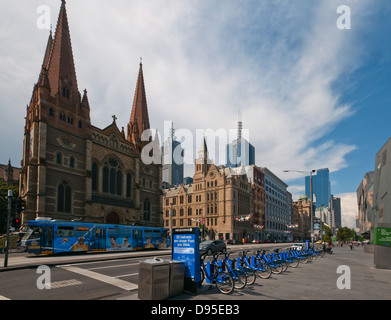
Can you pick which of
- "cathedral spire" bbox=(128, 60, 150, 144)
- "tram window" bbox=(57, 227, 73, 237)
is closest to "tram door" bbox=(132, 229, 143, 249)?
"tram window" bbox=(57, 227, 73, 237)

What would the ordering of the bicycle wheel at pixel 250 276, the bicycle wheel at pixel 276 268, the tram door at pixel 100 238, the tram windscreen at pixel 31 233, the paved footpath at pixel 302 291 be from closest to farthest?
the paved footpath at pixel 302 291 < the bicycle wheel at pixel 250 276 < the bicycle wheel at pixel 276 268 < the tram windscreen at pixel 31 233 < the tram door at pixel 100 238

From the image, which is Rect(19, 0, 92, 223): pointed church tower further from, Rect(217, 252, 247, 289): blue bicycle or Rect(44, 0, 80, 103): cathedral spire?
Rect(217, 252, 247, 289): blue bicycle

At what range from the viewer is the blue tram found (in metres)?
22.7

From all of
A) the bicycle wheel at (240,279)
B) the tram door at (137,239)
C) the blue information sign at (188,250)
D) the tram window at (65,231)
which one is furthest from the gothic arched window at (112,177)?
the bicycle wheel at (240,279)

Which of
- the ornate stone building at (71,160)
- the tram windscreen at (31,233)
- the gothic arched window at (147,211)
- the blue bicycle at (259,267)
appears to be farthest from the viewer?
the gothic arched window at (147,211)

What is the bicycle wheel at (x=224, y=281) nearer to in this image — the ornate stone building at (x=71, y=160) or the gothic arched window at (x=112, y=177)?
the ornate stone building at (x=71, y=160)

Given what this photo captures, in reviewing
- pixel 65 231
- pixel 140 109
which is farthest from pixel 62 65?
pixel 65 231

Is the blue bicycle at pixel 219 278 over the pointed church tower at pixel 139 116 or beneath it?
beneath

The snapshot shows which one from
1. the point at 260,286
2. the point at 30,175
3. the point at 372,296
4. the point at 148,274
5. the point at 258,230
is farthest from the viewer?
the point at 258,230

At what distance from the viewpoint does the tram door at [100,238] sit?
26.8m

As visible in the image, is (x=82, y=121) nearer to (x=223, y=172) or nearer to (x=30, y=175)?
(x=30, y=175)

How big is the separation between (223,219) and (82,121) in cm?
4310
